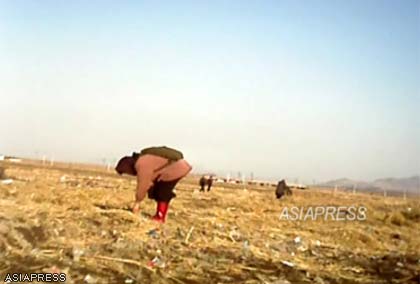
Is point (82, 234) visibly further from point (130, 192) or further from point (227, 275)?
point (130, 192)

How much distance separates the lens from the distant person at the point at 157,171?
507cm

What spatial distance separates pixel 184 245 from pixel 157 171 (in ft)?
2.85

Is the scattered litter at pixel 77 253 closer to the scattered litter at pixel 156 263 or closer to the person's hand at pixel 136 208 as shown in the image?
the scattered litter at pixel 156 263

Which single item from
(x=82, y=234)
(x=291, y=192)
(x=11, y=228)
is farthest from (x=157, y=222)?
(x=291, y=192)

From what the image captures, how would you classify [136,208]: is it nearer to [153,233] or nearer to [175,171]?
[175,171]

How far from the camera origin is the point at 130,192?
6.75 meters

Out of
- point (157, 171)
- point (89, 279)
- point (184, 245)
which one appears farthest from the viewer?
point (157, 171)

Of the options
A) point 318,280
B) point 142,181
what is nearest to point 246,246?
point 318,280

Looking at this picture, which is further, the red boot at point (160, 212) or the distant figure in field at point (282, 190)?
the distant figure in field at point (282, 190)

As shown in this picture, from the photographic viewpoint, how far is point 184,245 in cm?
446

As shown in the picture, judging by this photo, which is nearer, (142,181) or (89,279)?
(89,279)

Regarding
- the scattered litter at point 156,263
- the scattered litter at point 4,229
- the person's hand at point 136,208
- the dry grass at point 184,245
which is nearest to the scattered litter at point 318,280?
the dry grass at point 184,245

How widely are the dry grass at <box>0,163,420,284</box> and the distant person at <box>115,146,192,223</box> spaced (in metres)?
0.18

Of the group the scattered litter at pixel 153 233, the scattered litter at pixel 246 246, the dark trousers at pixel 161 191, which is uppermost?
the dark trousers at pixel 161 191
